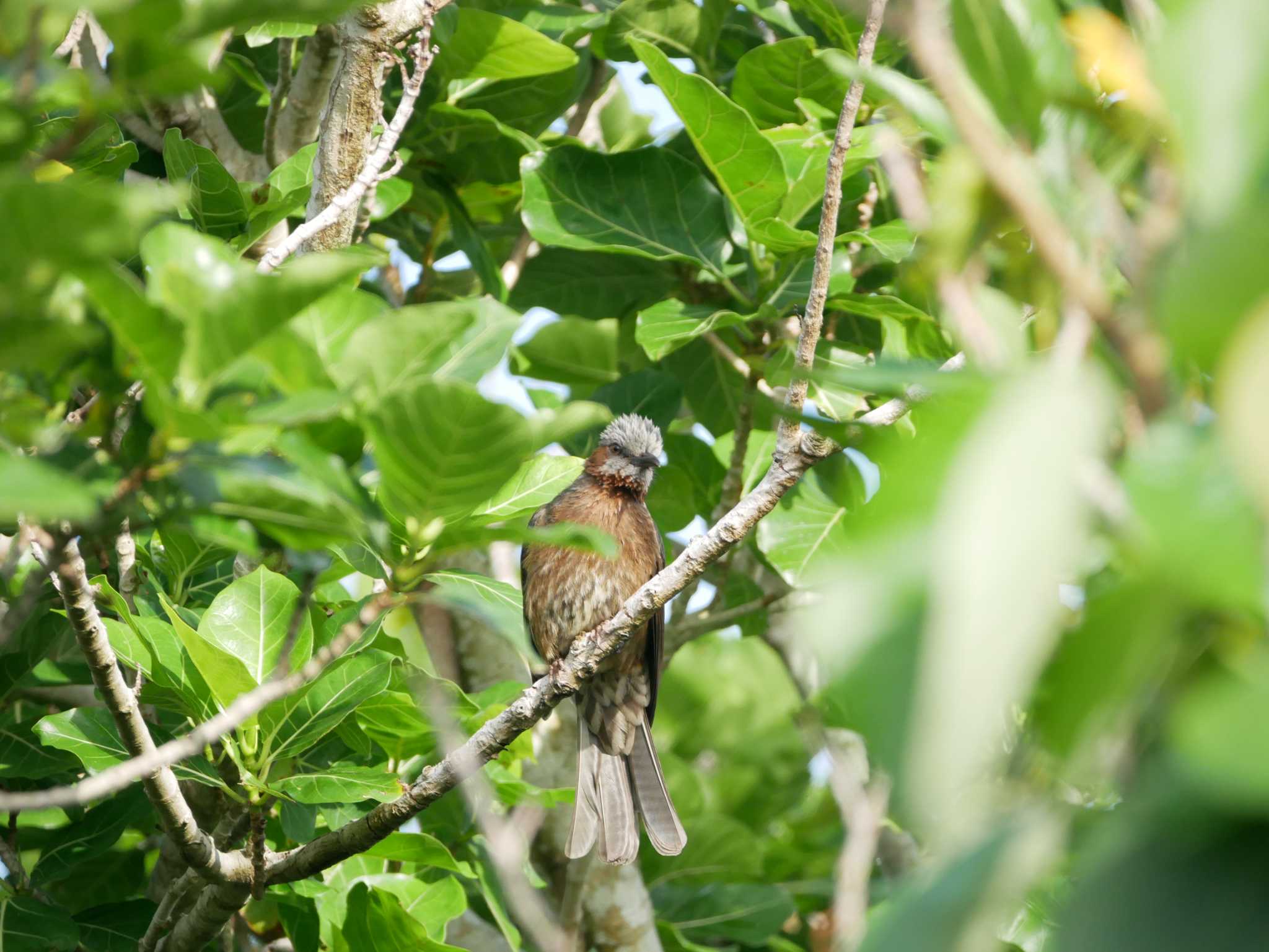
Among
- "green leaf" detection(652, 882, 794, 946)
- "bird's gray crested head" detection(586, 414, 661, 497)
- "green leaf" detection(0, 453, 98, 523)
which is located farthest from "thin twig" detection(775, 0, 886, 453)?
"green leaf" detection(652, 882, 794, 946)

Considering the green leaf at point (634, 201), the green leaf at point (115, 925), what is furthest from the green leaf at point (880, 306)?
the green leaf at point (115, 925)

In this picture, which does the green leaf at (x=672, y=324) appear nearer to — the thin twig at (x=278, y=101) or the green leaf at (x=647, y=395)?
the green leaf at (x=647, y=395)

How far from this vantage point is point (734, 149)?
345cm

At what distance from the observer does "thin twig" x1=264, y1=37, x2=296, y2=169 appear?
12.6 feet

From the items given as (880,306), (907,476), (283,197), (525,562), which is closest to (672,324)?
(880,306)

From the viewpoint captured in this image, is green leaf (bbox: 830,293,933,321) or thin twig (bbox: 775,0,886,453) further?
green leaf (bbox: 830,293,933,321)

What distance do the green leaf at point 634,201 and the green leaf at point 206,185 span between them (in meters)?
1.06

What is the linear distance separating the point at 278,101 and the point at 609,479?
86.6 inches

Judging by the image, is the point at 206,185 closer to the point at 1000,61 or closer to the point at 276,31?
the point at 276,31

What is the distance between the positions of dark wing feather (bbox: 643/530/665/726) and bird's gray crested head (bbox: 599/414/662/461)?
15.2 inches

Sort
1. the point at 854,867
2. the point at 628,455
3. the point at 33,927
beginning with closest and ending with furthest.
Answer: the point at 854,867 → the point at 33,927 → the point at 628,455

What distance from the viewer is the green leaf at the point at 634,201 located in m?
3.87

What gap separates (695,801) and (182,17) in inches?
176

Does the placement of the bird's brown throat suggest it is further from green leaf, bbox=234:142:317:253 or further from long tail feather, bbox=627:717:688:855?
green leaf, bbox=234:142:317:253
